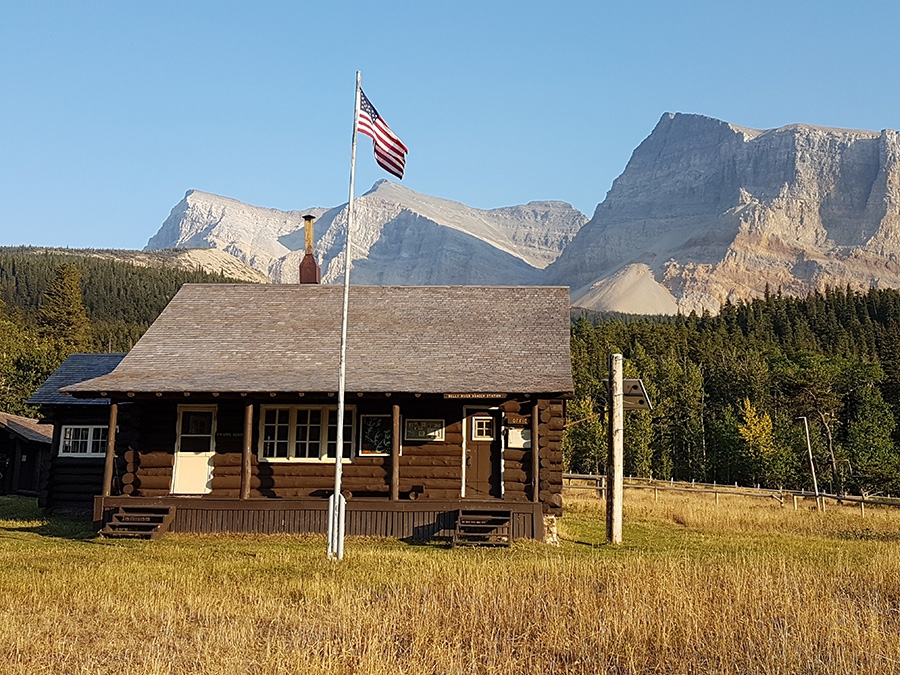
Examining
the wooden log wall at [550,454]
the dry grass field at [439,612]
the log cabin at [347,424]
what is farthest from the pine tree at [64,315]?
the dry grass field at [439,612]

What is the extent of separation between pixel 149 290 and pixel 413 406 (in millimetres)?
157227

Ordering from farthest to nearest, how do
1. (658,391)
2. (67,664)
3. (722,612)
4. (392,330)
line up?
(658,391) → (392,330) → (722,612) → (67,664)

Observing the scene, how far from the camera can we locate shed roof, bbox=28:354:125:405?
25.2m

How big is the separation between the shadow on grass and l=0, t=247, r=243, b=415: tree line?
41.8 m

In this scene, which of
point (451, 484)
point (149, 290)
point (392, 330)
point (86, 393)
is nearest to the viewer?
point (86, 393)

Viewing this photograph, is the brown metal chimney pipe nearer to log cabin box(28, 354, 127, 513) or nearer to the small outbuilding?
log cabin box(28, 354, 127, 513)

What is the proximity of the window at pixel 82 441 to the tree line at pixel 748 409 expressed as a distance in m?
37.9

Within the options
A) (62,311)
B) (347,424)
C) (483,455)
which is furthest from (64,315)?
(483,455)

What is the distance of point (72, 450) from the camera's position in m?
25.8

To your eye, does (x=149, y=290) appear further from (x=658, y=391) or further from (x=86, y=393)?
(x=86, y=393)

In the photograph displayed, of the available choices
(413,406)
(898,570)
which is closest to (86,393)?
(413,406)

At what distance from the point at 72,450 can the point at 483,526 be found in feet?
45.1

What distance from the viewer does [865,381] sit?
79375 mm

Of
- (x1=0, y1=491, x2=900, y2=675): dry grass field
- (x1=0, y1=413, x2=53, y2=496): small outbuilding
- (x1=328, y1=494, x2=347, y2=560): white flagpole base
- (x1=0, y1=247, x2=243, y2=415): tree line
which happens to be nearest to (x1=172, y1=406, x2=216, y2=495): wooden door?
(x1=0, y1=491, x2=900, y2=675): dry grass field
